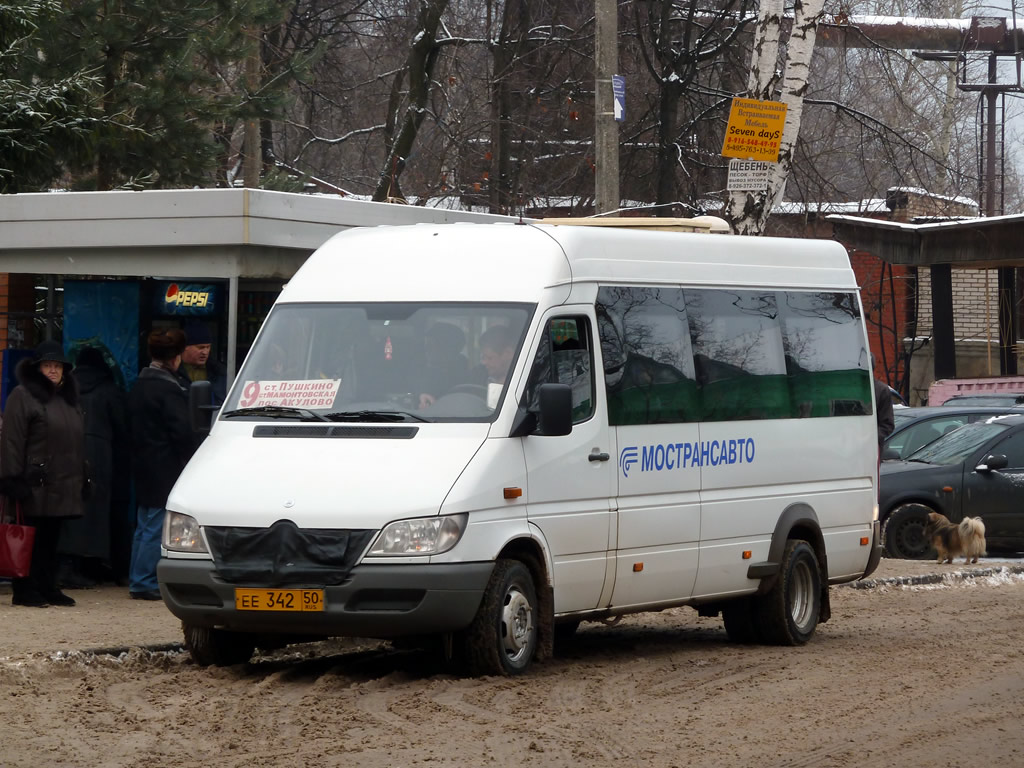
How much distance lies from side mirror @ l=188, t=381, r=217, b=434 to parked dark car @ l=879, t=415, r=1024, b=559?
32.5 ft

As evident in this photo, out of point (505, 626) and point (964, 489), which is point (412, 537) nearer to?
point (505, 626)

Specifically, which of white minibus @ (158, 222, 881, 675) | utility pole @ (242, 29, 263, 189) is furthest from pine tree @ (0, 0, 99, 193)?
white minibus @ (158, 222, 881, 675)

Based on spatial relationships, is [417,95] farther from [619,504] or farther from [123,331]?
[619,504]

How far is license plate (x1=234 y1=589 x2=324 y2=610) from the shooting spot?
8547mm

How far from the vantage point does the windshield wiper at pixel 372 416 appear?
908 cm

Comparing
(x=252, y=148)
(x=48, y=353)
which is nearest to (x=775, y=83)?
(x=48, y=353)

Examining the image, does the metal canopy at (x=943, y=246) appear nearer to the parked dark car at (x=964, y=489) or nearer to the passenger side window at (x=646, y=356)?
the parked dark car at (x=964, y=489)

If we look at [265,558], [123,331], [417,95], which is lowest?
[265,558]

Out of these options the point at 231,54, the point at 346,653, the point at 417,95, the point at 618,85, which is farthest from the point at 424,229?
the point at 417,95

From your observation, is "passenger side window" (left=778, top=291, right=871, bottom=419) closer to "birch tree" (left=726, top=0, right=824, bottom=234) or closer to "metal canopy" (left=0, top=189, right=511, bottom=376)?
"metal canopy" (left=0, top=189, right=511, bottom=376)

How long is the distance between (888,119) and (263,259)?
36644 millimetres

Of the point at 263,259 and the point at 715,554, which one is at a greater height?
the point at 263,259

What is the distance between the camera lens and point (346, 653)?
10484 millimetres

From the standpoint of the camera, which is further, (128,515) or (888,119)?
(888,119)
